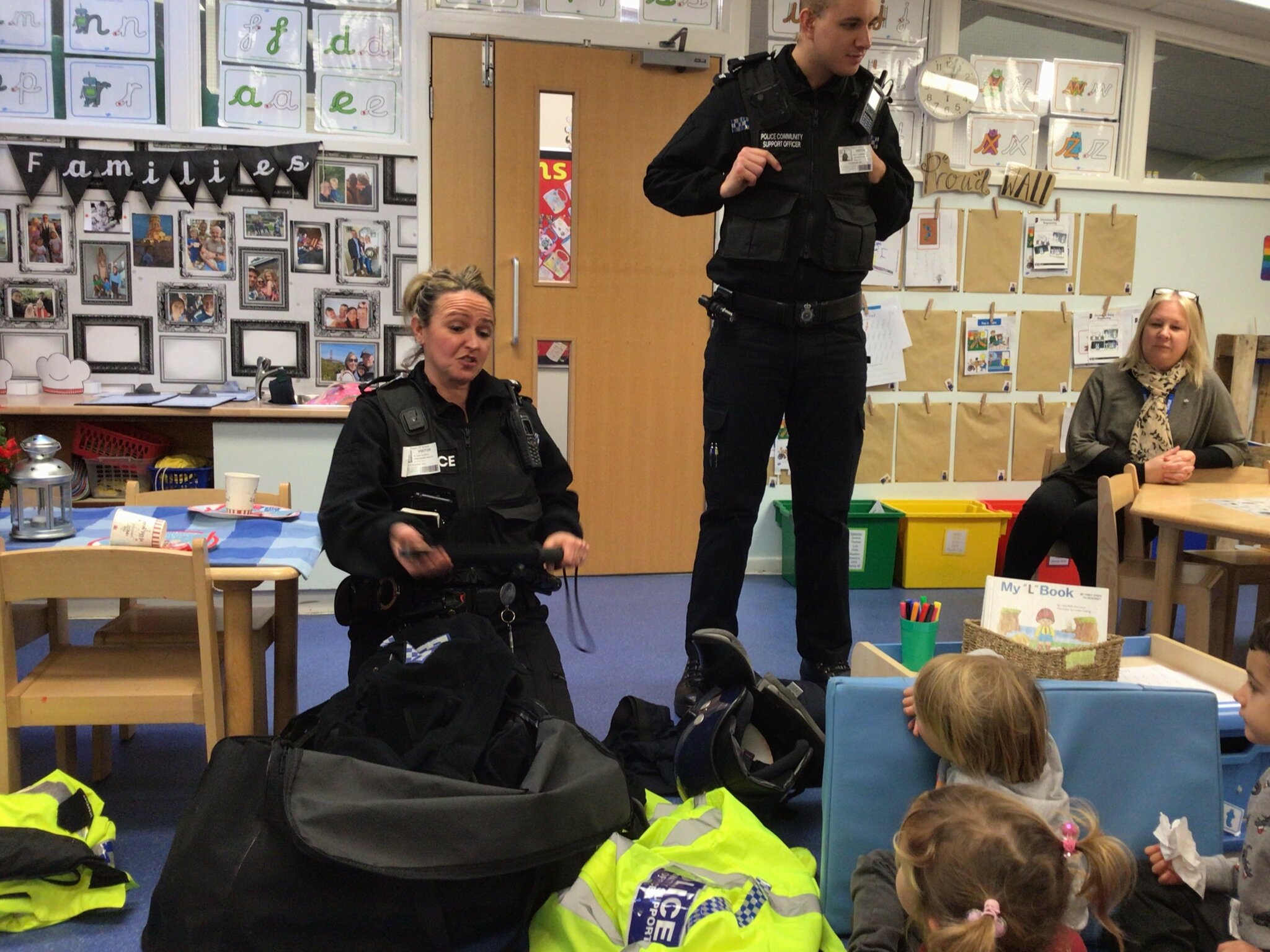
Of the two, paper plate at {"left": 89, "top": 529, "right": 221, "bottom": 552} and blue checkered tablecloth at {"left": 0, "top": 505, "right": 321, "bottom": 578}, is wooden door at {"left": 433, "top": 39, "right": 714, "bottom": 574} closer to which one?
blue checkered tablecloth at {"left": 0, "top": 505, "right": 321, "bottom": 578}

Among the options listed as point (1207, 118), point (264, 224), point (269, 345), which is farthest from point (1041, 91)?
point (269, 345)

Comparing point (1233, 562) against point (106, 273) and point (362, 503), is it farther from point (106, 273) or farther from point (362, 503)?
point (106, 273)

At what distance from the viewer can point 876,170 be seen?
2689 millimetres

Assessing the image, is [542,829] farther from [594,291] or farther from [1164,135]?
[1164,135]

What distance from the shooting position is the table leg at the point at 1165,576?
2.79 m

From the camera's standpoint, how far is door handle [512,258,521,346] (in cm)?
430

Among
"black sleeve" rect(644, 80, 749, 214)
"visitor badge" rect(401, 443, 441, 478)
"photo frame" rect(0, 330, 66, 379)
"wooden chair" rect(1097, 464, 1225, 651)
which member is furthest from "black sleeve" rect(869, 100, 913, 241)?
"photo frame" rect(0, 330, 66, 379)

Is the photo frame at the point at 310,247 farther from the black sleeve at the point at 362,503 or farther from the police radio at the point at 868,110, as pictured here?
the police radio at the point at 868,110

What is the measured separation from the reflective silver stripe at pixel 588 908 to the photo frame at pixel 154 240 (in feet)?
11.0

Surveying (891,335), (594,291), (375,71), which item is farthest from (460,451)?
(891,335)

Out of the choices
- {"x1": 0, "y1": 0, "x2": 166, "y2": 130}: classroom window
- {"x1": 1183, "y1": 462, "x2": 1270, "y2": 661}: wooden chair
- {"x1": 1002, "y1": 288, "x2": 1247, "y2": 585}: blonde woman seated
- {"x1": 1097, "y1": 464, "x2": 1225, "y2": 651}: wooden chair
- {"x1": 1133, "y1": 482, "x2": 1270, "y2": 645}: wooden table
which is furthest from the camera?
{"x1": 0, "y1": 0, "x2": 166, "y2": 130}: classroom window

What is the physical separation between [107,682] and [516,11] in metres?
3.21

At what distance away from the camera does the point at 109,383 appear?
416 cm

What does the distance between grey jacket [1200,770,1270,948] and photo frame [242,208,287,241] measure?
12.7 ft
